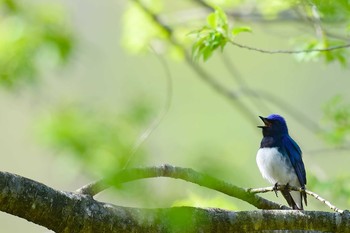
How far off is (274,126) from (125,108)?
Answer: 3650 mm

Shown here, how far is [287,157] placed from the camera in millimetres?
7020

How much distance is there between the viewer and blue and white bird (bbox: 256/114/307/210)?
6.86m

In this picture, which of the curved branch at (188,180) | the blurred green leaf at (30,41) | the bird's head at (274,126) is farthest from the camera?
the bird's head at (274,126)

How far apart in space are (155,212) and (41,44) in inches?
131

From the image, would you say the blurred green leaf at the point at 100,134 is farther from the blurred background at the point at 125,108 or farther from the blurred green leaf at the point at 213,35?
the blurred green leaf at the point at 213,35

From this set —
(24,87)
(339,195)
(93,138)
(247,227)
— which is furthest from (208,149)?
(339,195)

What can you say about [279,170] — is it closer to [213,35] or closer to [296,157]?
[296,157]

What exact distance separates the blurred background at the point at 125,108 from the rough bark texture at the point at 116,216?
5.9 inches

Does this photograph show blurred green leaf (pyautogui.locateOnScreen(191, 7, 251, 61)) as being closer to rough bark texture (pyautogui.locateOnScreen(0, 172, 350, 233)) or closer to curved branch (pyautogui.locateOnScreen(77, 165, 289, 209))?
curved branch (pyautogui.locateOnScreen(77, 165, 289, 209))

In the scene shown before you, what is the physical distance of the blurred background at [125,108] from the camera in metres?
2.78

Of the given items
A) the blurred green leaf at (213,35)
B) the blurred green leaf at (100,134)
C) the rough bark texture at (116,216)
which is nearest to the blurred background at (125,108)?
the blurred green leaf at (100,134)

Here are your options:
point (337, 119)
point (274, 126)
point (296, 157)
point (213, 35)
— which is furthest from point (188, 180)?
point (337, 119)

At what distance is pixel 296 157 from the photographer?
7.00 m

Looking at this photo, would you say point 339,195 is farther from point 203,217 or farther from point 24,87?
point 203,217
